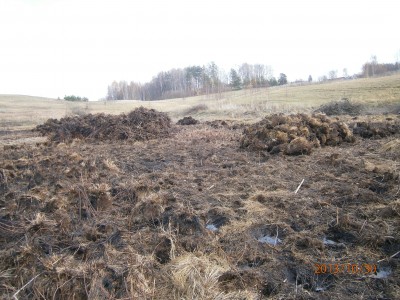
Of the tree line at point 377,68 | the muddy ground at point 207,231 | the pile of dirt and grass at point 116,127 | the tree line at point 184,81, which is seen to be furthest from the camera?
the tree line at point 184,81

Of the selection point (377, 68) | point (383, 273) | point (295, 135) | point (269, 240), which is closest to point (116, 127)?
point (295, 135)

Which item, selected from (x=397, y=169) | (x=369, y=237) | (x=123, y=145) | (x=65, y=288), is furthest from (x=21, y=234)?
(x=123, y=145)

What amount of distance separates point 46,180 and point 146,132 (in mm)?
6815

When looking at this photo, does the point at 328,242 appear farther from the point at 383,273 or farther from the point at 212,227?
the point at 212,227

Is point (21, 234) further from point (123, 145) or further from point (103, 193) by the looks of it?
point (123, 145)

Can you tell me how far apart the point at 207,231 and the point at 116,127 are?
1004cm

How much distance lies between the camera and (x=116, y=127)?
1295 cm

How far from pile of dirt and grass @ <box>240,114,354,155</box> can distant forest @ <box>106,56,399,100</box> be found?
5742cm

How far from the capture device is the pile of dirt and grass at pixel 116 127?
12750 millimetres

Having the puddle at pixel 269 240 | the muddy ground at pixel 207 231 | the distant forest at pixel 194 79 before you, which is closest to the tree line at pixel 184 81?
the distant forest at pixel 194 79

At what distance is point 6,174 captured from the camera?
6887mm
